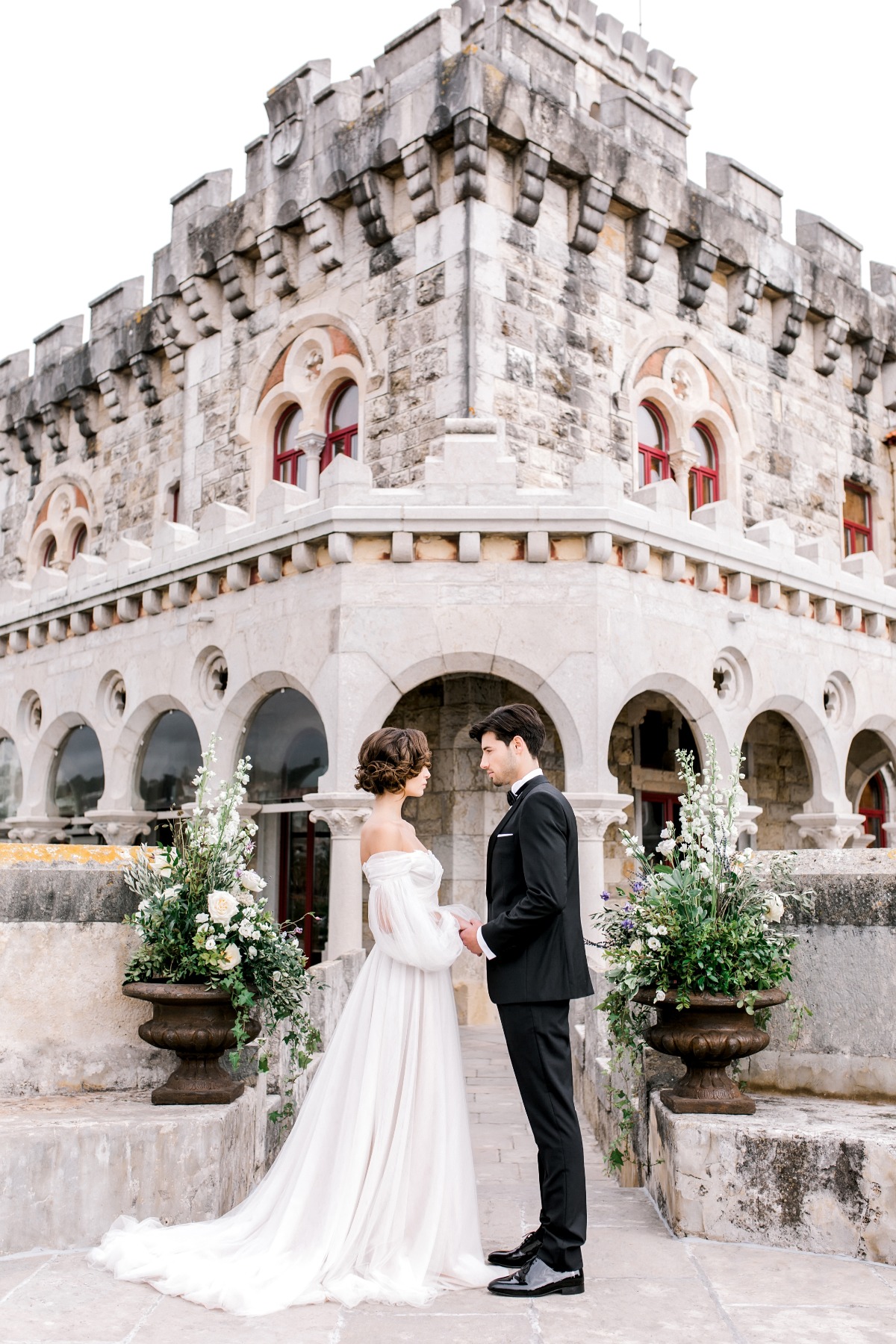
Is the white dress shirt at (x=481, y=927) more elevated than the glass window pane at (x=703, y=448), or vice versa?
the glass window pane at (x=703, y=448)

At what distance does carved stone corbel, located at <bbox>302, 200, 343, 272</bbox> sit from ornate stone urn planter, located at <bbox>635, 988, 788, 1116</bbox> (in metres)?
9.49

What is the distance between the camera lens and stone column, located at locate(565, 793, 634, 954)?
28.5 ft

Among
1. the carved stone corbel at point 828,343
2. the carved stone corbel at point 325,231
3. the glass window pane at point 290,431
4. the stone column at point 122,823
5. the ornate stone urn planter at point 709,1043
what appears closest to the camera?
the ornate stone urn planter at point 709,1043

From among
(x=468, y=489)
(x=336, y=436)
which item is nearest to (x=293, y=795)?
(x=468, y=489)

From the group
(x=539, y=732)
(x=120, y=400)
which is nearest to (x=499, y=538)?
(x=539, y=732)

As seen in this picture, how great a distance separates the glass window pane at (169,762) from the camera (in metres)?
11.0

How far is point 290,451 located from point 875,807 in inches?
345

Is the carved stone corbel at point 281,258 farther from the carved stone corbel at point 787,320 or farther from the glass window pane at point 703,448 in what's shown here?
the carved stone corbel at point 787,320

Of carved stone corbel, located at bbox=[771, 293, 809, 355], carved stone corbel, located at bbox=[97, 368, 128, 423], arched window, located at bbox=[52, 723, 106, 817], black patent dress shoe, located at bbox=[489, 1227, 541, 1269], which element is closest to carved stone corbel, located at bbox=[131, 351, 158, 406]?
carved stone corbel, located at bbox=[97, 368, 128, 423]

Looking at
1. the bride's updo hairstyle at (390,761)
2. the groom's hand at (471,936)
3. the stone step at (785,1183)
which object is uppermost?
the bride's updo hairstyle at (390,761)

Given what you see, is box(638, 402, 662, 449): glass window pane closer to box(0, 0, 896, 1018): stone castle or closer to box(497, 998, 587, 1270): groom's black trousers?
box(0, 0, 896, 1018): stone castle

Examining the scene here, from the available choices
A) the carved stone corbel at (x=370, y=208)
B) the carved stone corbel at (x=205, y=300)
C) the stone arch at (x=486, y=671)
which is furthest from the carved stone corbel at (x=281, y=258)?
the stone arch at (x=486, y=671)

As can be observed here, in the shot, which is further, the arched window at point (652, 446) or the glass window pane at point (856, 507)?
the glass window pane at point (856, 507)

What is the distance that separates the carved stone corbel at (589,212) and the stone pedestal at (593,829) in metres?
5.81
